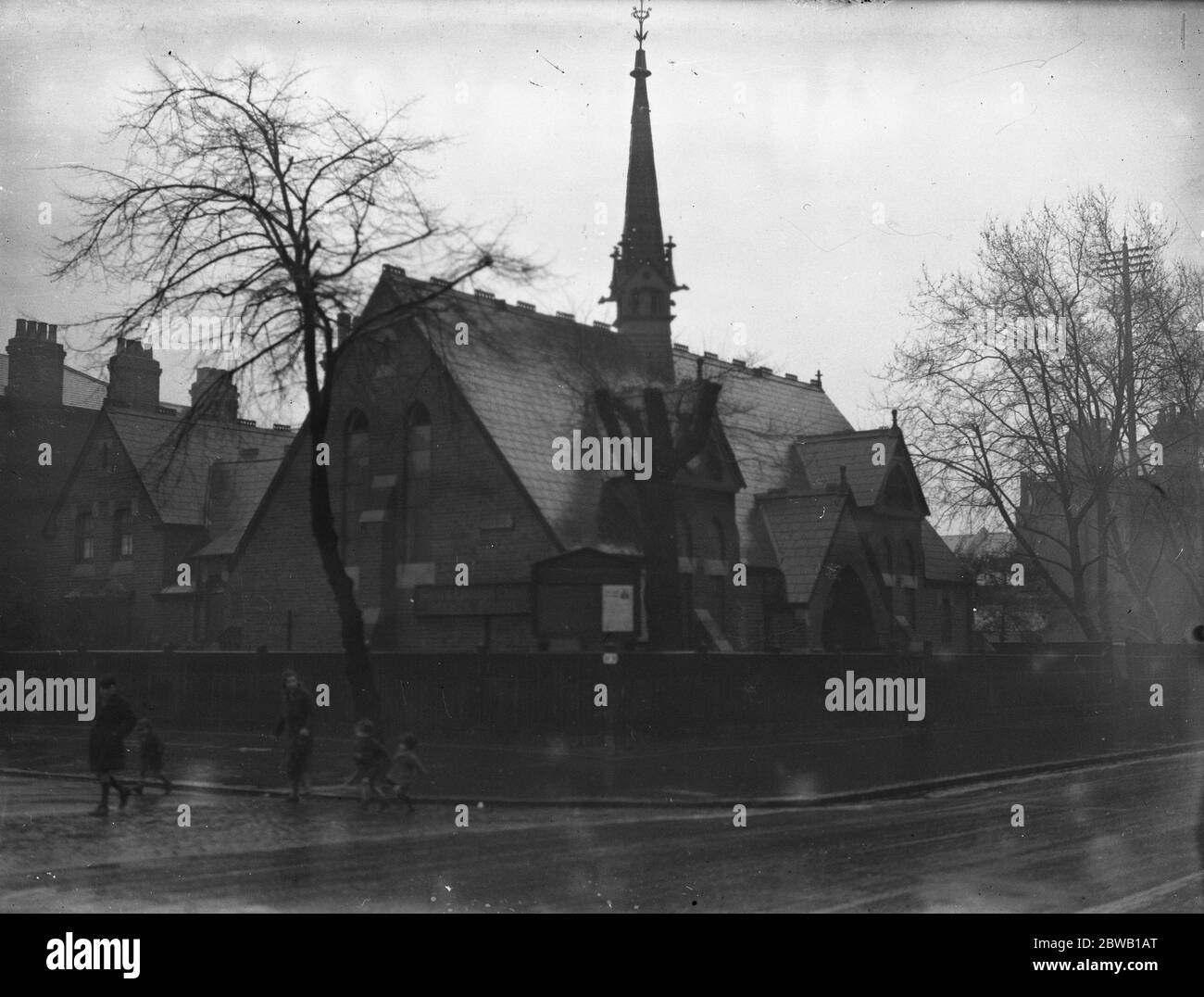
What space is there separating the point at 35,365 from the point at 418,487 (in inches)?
623

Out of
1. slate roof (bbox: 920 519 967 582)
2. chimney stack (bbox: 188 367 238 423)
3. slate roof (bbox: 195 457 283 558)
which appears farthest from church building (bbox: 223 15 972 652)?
slate roof (bbox: 920 519 967 582)

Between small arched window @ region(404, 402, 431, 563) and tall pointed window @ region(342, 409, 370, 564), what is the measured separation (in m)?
1.19

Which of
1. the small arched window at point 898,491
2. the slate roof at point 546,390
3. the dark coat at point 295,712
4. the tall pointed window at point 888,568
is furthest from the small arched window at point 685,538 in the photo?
the dark coat at point 295,712

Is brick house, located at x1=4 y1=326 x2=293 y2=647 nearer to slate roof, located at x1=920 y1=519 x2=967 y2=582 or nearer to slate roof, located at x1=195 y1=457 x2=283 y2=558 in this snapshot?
slate roof, located at x1=195 y1=457 x2=283 y2=558

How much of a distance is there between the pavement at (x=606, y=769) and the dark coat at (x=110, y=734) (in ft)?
8.57

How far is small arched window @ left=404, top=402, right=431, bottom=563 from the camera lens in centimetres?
3334

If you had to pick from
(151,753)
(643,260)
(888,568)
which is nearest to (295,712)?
(151,753)

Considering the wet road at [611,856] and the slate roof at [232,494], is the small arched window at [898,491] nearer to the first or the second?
the slate roof at [232,494]

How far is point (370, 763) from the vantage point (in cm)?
1762

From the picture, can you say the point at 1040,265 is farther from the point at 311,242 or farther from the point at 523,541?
the point at 311,242

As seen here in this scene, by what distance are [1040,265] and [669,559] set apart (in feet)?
49.2

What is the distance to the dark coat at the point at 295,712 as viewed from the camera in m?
18.2

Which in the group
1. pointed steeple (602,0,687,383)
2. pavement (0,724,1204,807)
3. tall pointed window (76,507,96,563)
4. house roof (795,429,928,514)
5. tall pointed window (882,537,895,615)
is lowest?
pavement (0,724,1204,807)
